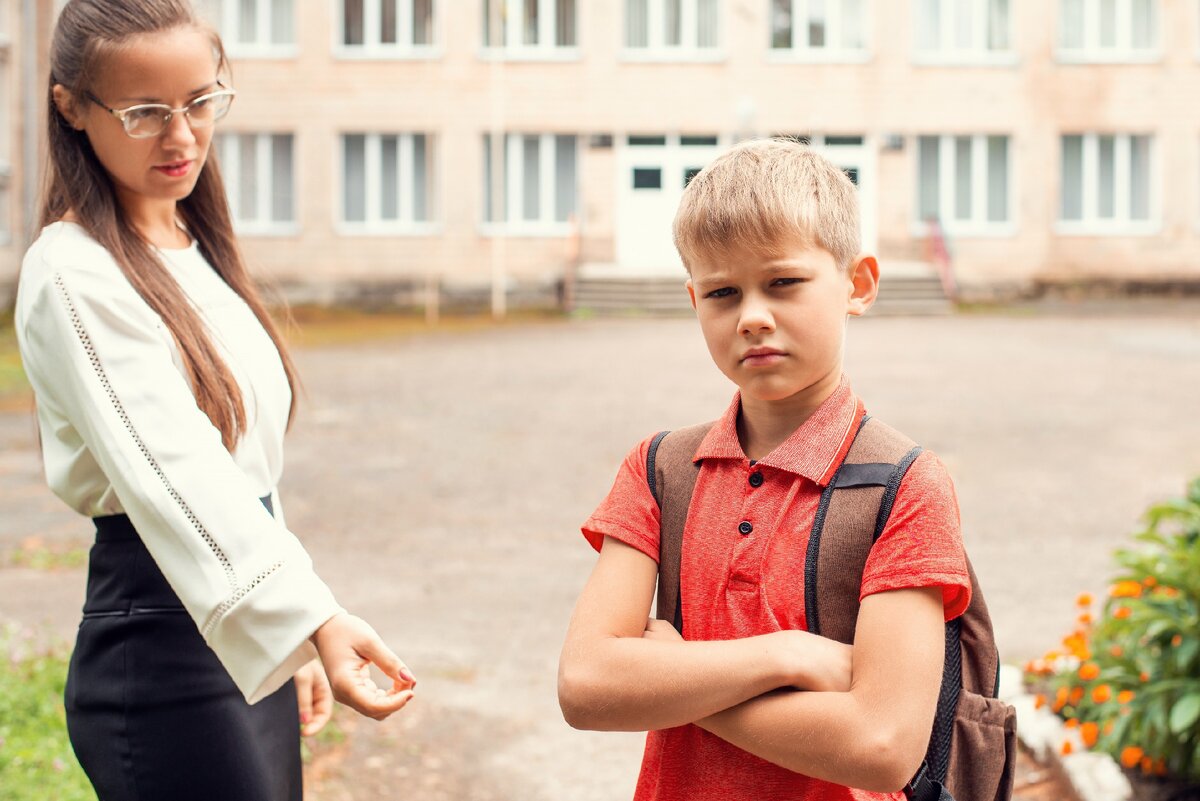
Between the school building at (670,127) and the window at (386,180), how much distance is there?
46 mm

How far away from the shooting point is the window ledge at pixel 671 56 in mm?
27812

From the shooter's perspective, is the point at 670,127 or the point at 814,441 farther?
the point at 670,127

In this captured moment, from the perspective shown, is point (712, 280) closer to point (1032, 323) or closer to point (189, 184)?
point (189, 184)

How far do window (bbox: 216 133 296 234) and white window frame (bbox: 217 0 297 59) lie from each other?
1630 mm

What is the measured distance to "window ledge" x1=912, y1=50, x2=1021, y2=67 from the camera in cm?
2780

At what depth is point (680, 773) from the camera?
1.97 metres

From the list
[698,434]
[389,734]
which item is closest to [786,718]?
[698,434]

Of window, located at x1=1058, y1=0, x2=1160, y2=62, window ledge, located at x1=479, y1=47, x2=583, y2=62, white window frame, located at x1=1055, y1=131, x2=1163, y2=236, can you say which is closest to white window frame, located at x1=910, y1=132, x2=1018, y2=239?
white window frame, located at x1=1055, y1=131, x2=1163, y2=236

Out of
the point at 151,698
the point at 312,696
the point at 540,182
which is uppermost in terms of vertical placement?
the point at 540,182

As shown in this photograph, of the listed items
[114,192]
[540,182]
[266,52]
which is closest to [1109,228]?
[540,182]

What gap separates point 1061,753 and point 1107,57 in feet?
86.4

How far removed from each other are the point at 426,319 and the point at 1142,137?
14857 mm

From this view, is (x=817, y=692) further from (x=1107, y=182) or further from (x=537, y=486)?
(x=1107, y=182)

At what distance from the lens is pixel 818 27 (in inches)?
1106
